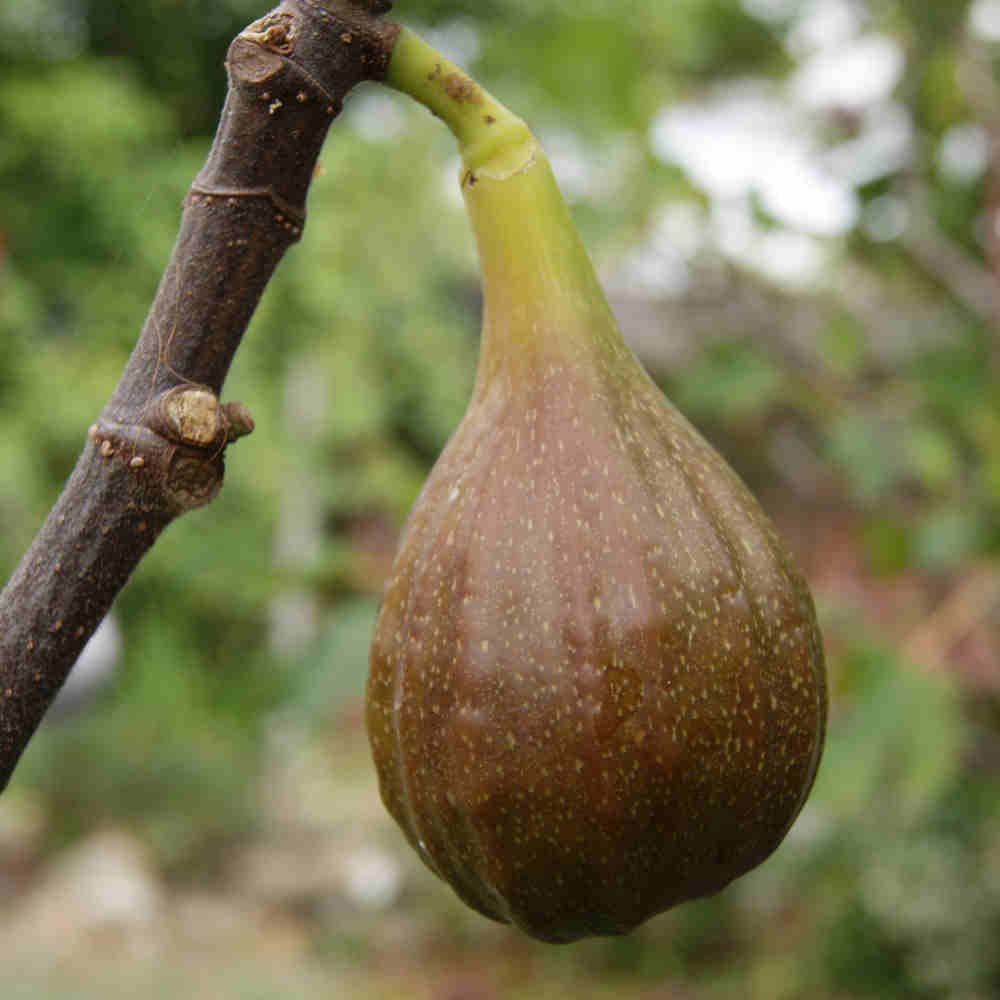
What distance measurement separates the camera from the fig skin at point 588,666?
0.58 m

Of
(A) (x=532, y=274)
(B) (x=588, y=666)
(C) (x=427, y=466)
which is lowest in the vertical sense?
(C) (x=427, y=466)

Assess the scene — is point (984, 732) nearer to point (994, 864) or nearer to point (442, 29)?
point (994, 864)

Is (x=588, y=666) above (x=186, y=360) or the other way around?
the other way around

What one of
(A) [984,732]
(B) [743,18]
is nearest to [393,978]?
(A) [984,732]

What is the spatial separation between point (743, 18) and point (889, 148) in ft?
19.9

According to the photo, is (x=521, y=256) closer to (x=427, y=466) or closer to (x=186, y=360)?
(x=186, y=360)

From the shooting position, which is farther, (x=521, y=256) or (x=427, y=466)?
(x=427, y=466)

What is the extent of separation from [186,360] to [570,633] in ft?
0.71

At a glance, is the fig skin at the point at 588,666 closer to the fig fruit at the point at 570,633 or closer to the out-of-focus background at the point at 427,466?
the fig fruit at the point at 570,633

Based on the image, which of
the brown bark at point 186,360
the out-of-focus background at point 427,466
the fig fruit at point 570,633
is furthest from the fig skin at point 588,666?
the out-of-focus background at point 427,466

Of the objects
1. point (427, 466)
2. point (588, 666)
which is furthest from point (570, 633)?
point (427, 466)

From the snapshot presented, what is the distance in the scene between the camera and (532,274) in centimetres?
67

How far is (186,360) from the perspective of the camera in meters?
0.58

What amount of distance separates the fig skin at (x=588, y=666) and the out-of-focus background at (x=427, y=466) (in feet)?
4.37
